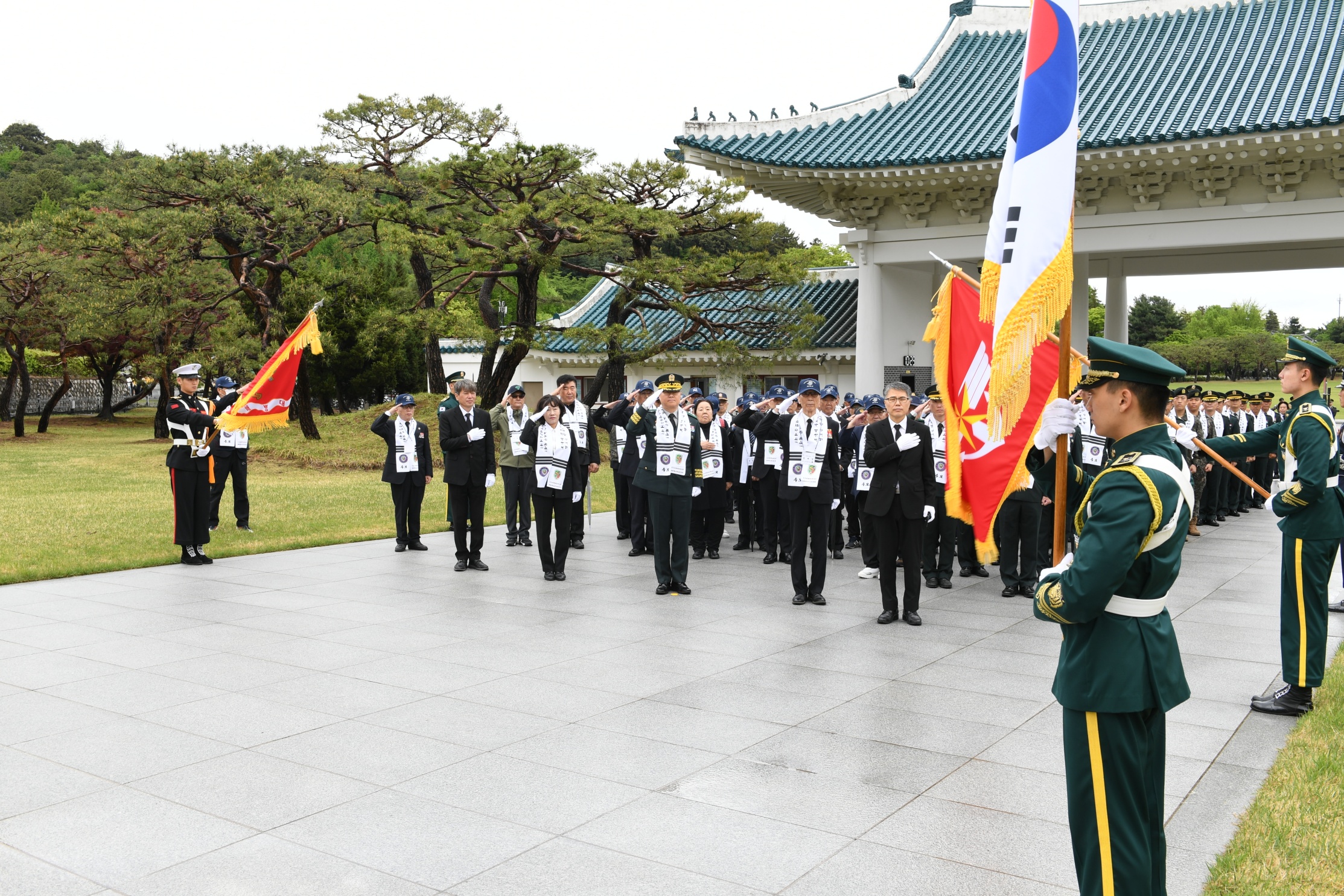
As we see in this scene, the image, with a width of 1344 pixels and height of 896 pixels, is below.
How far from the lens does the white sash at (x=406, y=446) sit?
1142cm

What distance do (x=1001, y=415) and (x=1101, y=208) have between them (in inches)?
540

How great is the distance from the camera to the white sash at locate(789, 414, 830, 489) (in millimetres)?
8641

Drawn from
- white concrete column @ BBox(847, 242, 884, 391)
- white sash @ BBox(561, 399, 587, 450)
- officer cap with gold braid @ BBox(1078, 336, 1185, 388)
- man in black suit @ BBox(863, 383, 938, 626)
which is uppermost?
white concrete column @ BBox(847, 242, 884, 391)

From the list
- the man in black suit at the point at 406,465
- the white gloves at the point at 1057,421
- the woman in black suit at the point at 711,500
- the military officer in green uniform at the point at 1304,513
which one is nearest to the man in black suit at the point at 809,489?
the woman in black suit at the point at 711,500

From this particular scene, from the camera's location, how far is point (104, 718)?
5.41 meters

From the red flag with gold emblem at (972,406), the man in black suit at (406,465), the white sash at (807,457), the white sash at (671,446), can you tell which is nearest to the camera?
the red flag with gold emblem at (972,406)

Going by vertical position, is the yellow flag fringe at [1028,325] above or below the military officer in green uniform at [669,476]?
above

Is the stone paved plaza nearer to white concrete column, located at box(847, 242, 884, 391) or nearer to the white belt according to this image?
the white belt

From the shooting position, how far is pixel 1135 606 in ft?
9.91

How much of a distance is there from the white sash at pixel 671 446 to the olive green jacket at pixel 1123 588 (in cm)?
608

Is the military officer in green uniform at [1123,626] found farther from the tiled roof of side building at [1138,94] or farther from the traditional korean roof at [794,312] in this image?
the traditional korean roof at [794,312]

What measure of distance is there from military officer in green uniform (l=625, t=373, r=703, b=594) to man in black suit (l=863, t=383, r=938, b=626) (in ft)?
5.79

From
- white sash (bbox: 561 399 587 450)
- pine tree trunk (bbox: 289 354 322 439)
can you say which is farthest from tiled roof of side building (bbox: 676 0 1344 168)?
pine tree trunk (bbox: 289 354 322 439)

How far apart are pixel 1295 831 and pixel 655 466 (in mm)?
5905
